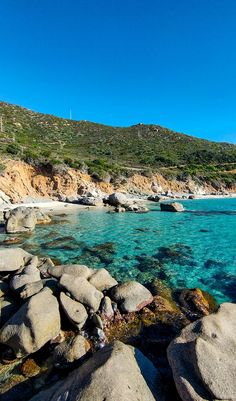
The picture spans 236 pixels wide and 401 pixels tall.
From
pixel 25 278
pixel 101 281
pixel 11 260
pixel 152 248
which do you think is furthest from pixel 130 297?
pixel 152 248

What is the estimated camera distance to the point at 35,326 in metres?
6.21

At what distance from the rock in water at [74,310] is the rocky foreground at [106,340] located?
2 cm

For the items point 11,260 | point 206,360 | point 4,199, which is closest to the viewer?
point 206,360

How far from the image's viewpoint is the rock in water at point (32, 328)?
6113mm

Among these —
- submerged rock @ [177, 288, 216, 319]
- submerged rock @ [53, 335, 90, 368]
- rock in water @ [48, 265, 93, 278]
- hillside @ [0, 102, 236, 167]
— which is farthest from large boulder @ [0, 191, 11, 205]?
hillside @ [0, 102, 236, 167]

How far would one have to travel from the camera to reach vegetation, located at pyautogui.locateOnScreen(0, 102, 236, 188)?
67.4 meters

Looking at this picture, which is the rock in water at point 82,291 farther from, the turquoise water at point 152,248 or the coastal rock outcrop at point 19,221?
the coastal rock outcrop at point 19,221

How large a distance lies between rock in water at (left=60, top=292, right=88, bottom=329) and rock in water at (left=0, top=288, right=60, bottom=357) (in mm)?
333

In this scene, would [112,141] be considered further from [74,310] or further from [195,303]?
[74,310]

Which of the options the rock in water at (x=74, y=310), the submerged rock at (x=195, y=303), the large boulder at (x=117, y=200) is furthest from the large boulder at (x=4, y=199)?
the submerged rock at (x=195, y=303)

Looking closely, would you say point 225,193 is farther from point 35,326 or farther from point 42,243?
point 35,326

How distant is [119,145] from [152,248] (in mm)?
74947

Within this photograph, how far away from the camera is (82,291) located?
762cm

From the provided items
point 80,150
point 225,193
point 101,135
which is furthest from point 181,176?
point 101,135
